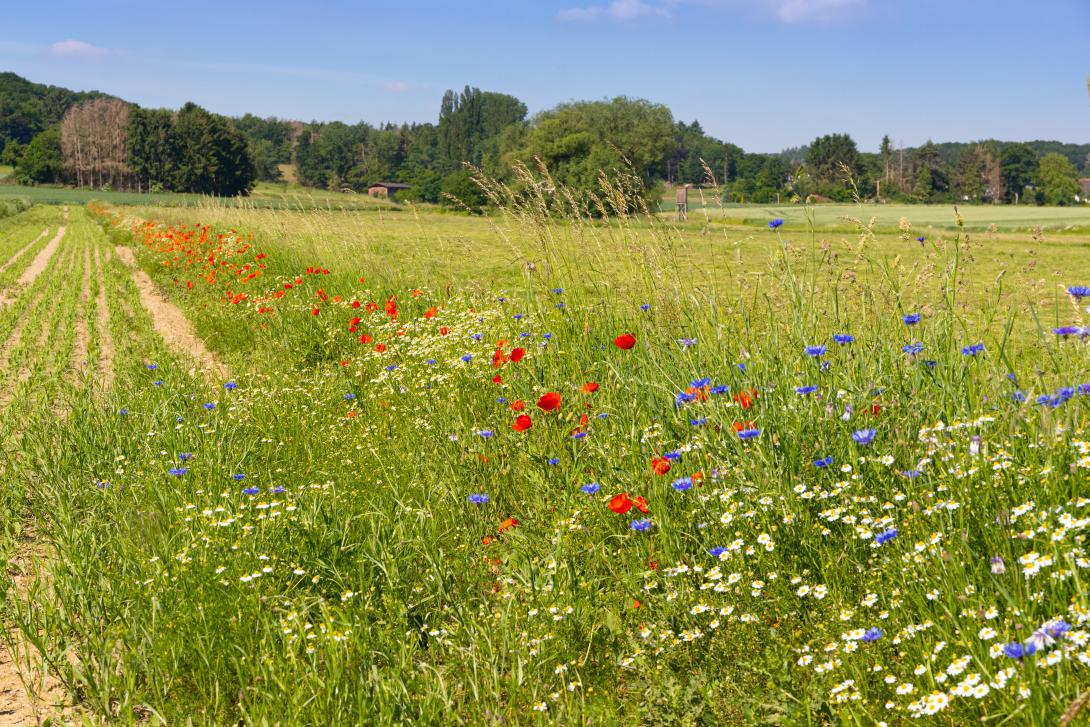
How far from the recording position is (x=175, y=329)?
10.6m

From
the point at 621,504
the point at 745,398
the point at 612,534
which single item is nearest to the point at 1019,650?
the point at 621,504

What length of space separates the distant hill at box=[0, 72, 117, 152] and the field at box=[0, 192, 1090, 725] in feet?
502

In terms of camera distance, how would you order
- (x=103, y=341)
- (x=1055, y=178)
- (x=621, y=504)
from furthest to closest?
(x=1055, y=178), (x=103, y=341), (x=621, y=504)

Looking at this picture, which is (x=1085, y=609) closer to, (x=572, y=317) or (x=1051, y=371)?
(x=1051, y=371)

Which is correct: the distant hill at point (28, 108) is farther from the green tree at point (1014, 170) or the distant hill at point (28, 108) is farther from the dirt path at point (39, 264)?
the green tree at point (1014, 170)

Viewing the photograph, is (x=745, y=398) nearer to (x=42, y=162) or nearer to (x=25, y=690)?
(x=25, y=690)

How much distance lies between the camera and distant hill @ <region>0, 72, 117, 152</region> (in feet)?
452

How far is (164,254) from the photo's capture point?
52.6 ft

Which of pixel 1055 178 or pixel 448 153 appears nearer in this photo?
pixel 1055 178

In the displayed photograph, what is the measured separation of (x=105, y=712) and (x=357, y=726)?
0.97m

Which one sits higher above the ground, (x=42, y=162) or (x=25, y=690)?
(x=42, y=162)

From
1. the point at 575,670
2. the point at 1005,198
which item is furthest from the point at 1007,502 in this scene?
the point at 1005,198

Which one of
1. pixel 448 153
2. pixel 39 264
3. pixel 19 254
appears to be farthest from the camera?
pixel 448 153

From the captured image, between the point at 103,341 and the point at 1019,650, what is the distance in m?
10.4
